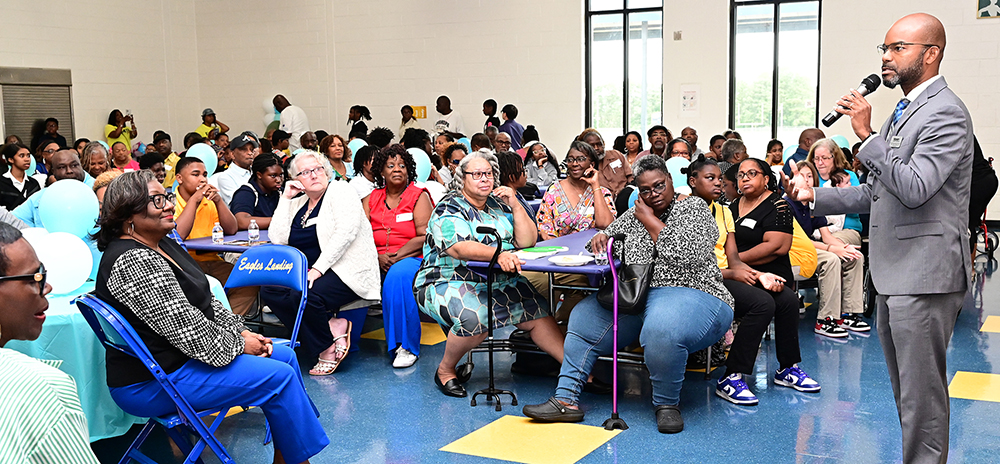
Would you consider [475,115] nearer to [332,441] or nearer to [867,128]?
[332,441]

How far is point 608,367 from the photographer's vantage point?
4.08 m

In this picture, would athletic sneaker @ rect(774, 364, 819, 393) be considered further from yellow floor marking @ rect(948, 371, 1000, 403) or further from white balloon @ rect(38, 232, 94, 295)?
white balloon @ rect(38, 232, 94, 295)

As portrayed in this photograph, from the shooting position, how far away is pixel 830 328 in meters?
5.08

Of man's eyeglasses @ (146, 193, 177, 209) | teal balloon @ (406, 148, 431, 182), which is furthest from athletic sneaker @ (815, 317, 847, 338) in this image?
man's eyeglasses @ (146, 193, 177, 209)

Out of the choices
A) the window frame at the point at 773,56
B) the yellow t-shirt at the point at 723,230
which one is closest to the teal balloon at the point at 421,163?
the yellow t-shirt at the point at 723,230

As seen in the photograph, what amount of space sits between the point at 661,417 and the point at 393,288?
1779mm

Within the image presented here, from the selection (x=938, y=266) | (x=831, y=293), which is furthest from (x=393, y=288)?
(x=938, y=266)

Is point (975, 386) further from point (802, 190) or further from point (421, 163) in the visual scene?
point (421, 163)

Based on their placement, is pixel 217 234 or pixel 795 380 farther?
pixel 217 234

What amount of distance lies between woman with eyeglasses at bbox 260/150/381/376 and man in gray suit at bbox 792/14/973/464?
2.80m

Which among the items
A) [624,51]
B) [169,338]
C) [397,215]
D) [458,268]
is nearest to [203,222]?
[397,215]

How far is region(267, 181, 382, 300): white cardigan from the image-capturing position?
4504mm

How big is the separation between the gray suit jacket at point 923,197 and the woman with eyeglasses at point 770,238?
1629mm

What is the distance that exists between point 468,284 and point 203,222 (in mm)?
1984
